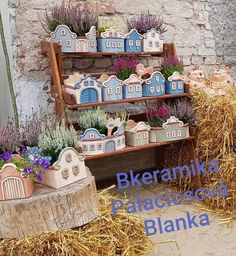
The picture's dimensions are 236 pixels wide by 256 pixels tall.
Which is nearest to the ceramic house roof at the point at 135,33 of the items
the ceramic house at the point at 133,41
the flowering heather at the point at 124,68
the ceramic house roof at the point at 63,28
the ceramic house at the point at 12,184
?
the ceramic house at the point at 133,41

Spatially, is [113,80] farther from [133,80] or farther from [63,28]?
[63,28]

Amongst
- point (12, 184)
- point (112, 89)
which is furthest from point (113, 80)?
point (12, 184)

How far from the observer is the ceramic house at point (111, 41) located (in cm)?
247

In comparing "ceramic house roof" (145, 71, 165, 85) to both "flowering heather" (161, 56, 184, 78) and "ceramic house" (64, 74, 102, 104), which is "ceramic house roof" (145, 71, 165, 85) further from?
"ceramic house" (64, 74, 102, 104)

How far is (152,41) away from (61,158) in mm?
1361

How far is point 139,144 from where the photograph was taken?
8.26 feet

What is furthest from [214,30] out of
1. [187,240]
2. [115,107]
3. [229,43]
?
[187,240]

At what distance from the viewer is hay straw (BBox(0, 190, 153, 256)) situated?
60.7 inches

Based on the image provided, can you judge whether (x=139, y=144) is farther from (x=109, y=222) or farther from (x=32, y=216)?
(x=32, y=216)

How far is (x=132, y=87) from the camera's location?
2463 millimetres

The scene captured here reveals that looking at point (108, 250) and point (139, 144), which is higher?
point (139, 144)

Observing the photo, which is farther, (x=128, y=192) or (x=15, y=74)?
(x=128, y=192)

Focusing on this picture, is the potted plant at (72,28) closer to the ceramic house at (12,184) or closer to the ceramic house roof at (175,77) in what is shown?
the ceramic house roof at (175,77)

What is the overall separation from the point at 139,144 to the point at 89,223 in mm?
903
